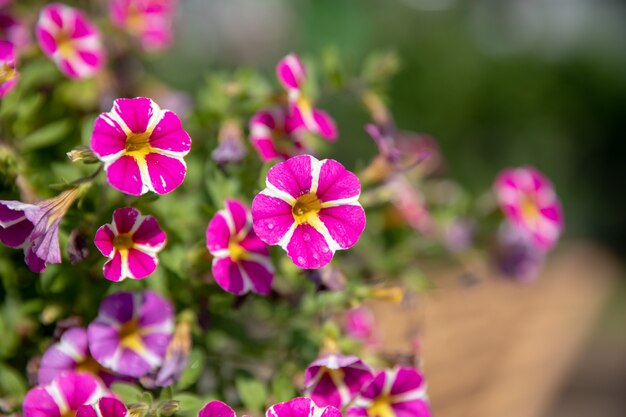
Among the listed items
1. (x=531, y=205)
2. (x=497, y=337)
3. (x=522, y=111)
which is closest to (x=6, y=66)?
(x=531, y=205)

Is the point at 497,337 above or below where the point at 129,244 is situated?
below

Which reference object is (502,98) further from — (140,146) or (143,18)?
(140,146)

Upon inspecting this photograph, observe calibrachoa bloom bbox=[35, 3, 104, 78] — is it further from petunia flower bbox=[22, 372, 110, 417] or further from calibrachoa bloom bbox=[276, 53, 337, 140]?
petunia flower bbox=[22, 372, 110, 417]

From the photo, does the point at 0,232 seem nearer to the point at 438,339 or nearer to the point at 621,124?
the point at 438,339

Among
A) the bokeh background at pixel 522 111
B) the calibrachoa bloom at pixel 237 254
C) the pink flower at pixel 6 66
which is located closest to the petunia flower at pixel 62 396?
the calibrachoa bloom at pixel 237 254

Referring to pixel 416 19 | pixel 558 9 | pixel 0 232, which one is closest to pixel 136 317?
pixel 0 232

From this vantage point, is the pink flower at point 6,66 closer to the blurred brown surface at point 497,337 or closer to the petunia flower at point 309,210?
the petunia flower at point 309,210
